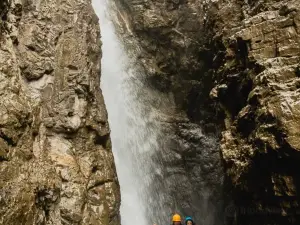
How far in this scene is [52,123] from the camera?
46.5 ft

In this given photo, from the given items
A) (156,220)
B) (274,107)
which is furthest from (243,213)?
(156,220)

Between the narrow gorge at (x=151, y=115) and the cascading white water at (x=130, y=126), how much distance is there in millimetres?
78

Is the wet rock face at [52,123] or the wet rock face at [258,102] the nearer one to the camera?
the wet rock face at [258,102]

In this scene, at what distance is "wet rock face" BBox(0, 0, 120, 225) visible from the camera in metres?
11.7

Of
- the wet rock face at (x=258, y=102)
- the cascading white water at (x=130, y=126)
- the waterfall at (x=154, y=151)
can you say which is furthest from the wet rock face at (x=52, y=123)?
the wet rock face at (x=258, y=102)

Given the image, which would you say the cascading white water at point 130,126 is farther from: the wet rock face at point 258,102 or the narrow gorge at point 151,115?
the wet rock face at point 258,102

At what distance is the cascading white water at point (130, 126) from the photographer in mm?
20172

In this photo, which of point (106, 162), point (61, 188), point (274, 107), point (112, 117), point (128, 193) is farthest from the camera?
point (112, 117)

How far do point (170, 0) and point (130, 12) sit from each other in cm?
317

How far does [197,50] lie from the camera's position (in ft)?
79.3

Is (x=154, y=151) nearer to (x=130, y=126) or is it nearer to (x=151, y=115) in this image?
(x=130, y=126)

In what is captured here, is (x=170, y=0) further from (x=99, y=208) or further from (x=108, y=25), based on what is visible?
(x=99, y=208)

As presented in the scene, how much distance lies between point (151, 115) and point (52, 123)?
34.8 feet

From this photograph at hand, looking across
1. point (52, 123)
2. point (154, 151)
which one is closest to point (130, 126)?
point (154, 151)
